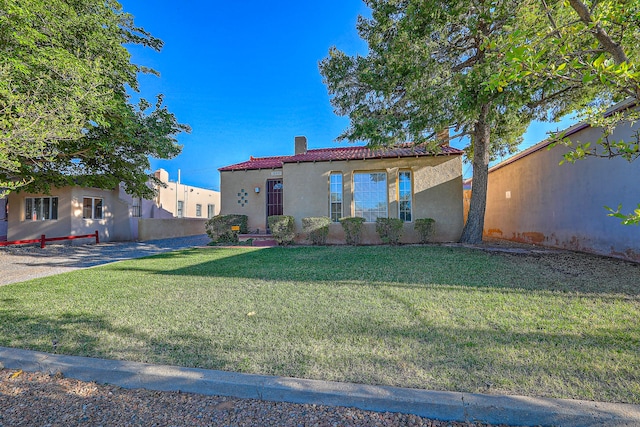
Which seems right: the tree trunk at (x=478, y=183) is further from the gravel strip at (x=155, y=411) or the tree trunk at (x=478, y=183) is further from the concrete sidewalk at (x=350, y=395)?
the gravel strip at (x=155, y=411)

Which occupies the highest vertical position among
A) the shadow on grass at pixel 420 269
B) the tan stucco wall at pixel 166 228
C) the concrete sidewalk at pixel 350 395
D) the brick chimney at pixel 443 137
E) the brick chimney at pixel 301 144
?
the brick chimney at pixel 301 144

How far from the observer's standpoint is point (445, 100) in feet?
28.3

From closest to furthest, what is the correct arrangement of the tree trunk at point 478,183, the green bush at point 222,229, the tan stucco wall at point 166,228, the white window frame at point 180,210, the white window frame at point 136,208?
the tree trunk at point 478,183 < the green bush at point 222,229 < the tan stucco wall at point 166,228 < the white window frame at point 136,208 < the white window frame at point 180,210

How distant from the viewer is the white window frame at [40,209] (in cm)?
1490

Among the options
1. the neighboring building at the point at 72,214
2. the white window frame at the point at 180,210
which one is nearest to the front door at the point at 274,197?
the neighboring building at the point at 72,214

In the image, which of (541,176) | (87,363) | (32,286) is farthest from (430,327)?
(541,176)

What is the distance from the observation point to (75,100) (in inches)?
275

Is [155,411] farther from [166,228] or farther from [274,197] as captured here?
[166,228]

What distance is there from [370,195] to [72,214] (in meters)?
14.3

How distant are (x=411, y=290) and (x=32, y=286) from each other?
279 inches

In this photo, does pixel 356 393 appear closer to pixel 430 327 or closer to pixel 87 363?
pixel 430 327

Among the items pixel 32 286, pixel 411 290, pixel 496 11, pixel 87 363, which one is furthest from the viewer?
pixel 496 11

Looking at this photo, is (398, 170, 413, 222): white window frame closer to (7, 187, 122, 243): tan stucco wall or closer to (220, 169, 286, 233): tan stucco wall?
(220, 169, 286, 233): tan stucco wall

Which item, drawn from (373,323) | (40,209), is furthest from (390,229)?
(40,209)
